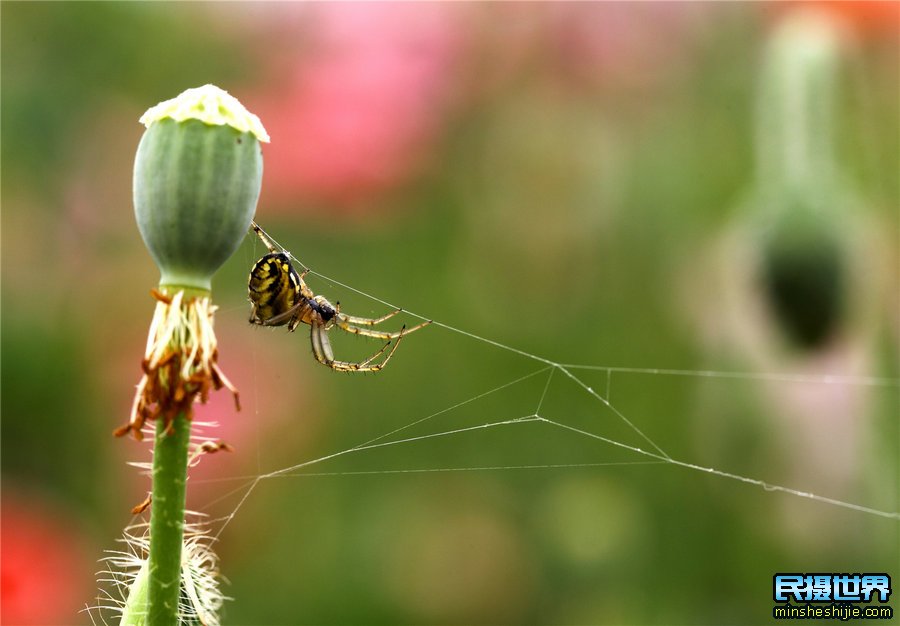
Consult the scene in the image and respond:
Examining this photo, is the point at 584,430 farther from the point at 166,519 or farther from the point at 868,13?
the point at 166,519

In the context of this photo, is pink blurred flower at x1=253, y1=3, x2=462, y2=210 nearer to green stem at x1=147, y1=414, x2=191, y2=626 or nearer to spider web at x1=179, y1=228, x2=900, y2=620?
spider web at x1=179, y1=228, x2=900, y2=620

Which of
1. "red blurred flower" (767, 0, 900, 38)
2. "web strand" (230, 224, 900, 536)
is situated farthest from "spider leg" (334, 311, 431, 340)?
"red blurred flower" (767, 0, 900, 38)

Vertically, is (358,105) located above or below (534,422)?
above

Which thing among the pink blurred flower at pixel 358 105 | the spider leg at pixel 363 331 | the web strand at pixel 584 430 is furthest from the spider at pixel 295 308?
the pink blurred flower at pixel 358 105

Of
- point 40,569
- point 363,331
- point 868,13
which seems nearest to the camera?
point 363,331

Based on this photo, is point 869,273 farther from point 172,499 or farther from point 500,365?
point 172,499

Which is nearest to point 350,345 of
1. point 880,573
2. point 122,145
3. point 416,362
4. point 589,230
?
point 416,362

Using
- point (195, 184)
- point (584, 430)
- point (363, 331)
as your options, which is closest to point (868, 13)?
point (584, 430)
